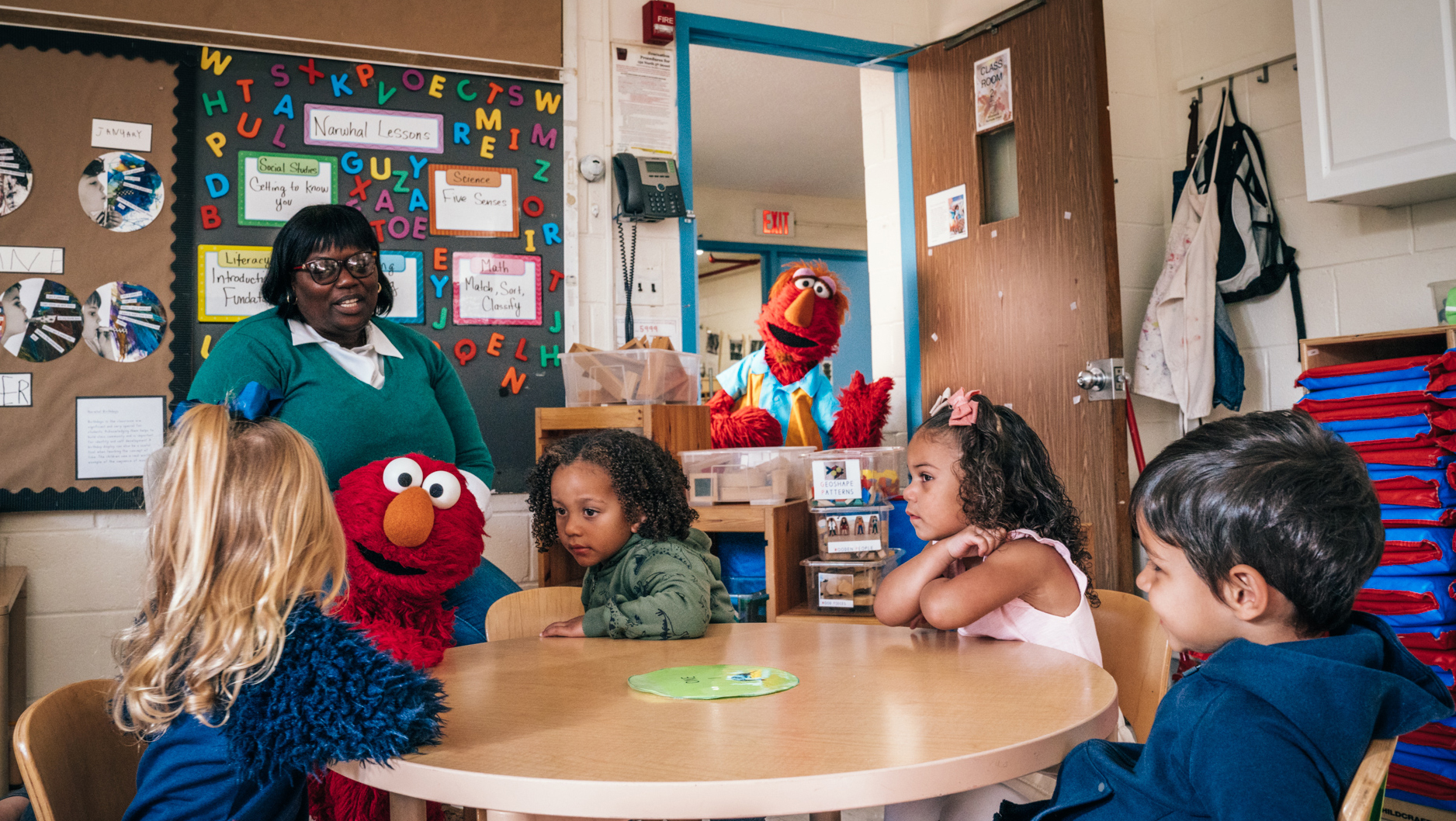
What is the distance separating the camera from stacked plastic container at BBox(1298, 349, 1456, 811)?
7.00 ft

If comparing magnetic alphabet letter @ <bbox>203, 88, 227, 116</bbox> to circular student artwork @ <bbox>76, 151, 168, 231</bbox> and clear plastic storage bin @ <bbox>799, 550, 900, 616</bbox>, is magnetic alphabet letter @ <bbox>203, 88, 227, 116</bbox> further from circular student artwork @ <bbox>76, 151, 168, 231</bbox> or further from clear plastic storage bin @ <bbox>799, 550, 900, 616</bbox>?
clear plastic storage bin @ <bbox>799, 550, 900, 616</bbox>

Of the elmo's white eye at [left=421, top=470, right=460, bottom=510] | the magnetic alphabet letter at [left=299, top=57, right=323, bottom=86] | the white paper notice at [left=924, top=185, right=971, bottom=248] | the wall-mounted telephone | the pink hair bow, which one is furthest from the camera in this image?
the white paper notice at [left=924, top=185, right=971, bottom=248]

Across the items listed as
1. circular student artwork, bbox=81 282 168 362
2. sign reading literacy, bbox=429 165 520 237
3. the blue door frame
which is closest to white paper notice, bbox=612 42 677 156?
the blue door frame

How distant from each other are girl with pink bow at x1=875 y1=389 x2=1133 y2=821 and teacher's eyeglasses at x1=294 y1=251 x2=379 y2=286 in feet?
3.69

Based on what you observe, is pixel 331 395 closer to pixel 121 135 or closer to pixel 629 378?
pixel 629 378

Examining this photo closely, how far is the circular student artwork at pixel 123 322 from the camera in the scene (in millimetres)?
2500

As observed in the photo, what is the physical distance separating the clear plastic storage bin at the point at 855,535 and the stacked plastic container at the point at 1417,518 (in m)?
1.05

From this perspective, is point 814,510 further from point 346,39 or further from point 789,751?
point 346,39

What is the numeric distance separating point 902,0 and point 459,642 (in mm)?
2724

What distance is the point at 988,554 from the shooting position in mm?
1570

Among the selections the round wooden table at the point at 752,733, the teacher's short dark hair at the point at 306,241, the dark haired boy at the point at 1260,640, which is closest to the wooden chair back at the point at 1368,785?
the dark haired boy at the point at 1260,640

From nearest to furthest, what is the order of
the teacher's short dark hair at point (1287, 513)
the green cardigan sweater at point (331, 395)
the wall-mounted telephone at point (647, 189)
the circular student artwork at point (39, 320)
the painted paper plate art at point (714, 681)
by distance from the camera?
1. the teacher's short dark hair at point (1287, 513)
2. the painted paper plate art at point (714, 681)
3. the green cardigan sweater at point (331, 395)
4. the circular student artwork at point (39, 320)
5. the wall-mounted telephone at point (647, 189)

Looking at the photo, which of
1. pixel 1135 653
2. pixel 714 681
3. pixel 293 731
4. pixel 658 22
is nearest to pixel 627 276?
pixel 658 22

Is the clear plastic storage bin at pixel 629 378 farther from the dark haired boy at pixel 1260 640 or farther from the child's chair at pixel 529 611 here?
the dark haired boy at pixel 1260 640
